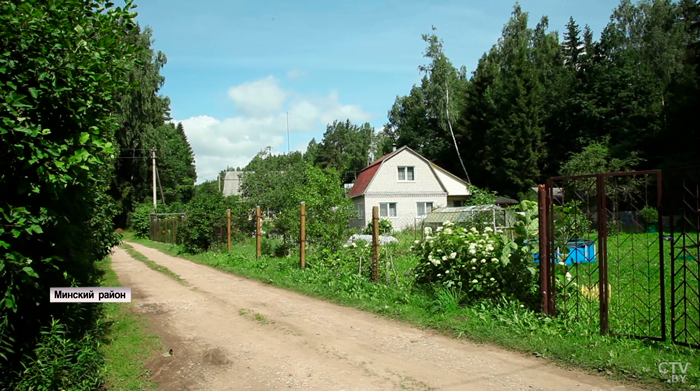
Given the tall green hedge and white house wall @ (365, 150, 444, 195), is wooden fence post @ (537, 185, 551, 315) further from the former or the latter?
white house wall @ (365, 150, 444, 195)

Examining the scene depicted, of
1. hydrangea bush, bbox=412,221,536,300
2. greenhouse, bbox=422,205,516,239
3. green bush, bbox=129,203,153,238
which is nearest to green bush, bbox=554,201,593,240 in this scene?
hydrangea bush, bbox=412,221,536,300

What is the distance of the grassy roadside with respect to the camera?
493 centimetres

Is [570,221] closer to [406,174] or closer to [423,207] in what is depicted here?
[406,174]

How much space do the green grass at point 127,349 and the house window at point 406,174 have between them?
1235 inches

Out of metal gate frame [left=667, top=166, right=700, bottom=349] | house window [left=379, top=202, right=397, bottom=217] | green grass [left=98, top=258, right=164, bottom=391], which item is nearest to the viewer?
green grass [left=98, top=258, right=164, bottom=391]

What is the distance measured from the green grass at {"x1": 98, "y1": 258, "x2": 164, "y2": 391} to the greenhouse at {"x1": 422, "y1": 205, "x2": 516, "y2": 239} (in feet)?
33.5

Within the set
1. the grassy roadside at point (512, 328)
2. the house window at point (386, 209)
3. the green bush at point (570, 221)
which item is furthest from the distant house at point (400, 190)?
the green bush at point (570, 221)

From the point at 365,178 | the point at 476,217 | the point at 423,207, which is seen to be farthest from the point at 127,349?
the point at 365,178

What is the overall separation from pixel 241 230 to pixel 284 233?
313 inches

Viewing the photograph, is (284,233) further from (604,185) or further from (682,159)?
(682,159)

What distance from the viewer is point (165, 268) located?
15.5m

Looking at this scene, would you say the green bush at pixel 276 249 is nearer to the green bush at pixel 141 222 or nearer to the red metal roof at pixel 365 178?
the red metal roof at pixel 365 178

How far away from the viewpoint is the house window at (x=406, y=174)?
38812mm

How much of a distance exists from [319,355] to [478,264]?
2.92 m
